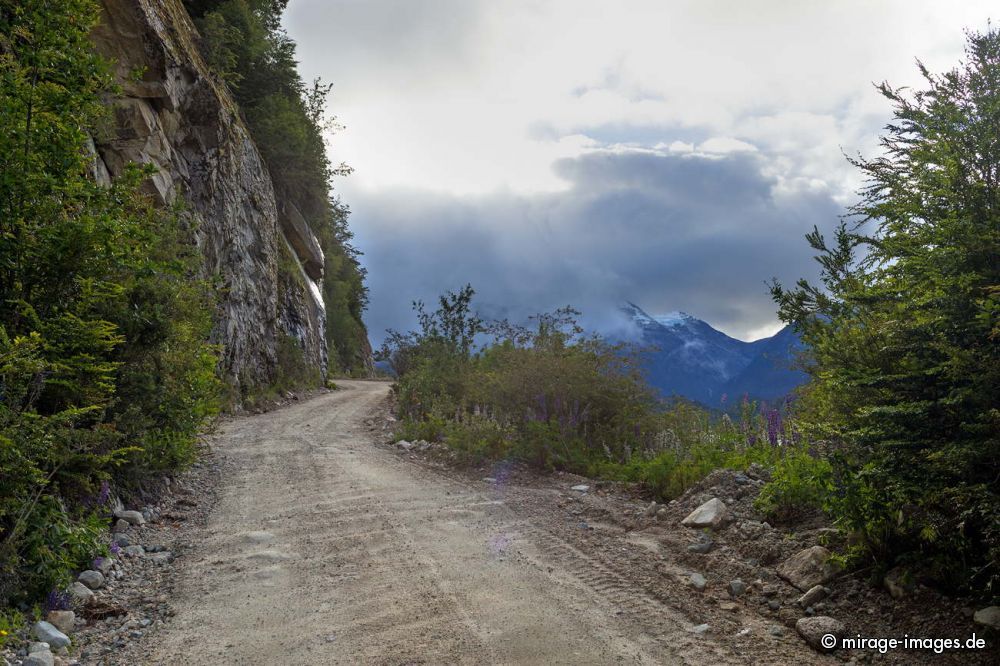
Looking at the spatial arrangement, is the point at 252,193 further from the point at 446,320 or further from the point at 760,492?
the point at 760,492

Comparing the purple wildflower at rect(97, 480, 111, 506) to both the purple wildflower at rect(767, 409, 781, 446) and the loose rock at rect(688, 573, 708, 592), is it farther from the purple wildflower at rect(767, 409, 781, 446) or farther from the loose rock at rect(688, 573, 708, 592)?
the purple wildflower at rect(767, 409, 781, 446)

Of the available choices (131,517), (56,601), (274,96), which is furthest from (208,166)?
(56,601)

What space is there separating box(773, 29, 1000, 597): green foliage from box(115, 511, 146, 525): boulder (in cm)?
719

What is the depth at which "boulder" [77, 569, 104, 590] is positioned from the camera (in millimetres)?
4906

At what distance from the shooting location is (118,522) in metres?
6.41

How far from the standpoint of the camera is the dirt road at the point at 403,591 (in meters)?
3.79

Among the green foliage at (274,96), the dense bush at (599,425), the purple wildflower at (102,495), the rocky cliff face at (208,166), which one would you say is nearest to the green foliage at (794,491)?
the dense bush at (599,425)

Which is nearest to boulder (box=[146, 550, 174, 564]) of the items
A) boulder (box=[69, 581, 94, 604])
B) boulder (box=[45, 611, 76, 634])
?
boulder (box=[69, 581, 94, 604])

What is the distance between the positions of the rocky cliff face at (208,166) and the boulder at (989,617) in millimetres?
11118

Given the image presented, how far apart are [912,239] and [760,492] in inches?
123

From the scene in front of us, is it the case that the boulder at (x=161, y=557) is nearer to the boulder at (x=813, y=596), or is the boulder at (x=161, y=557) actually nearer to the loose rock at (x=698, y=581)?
the loose rock at (x=698, y=581)

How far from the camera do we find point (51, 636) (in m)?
3.92

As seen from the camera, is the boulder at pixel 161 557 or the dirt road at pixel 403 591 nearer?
the dirt road at pixel 403 591

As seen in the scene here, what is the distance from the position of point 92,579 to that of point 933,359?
6.80 metres
